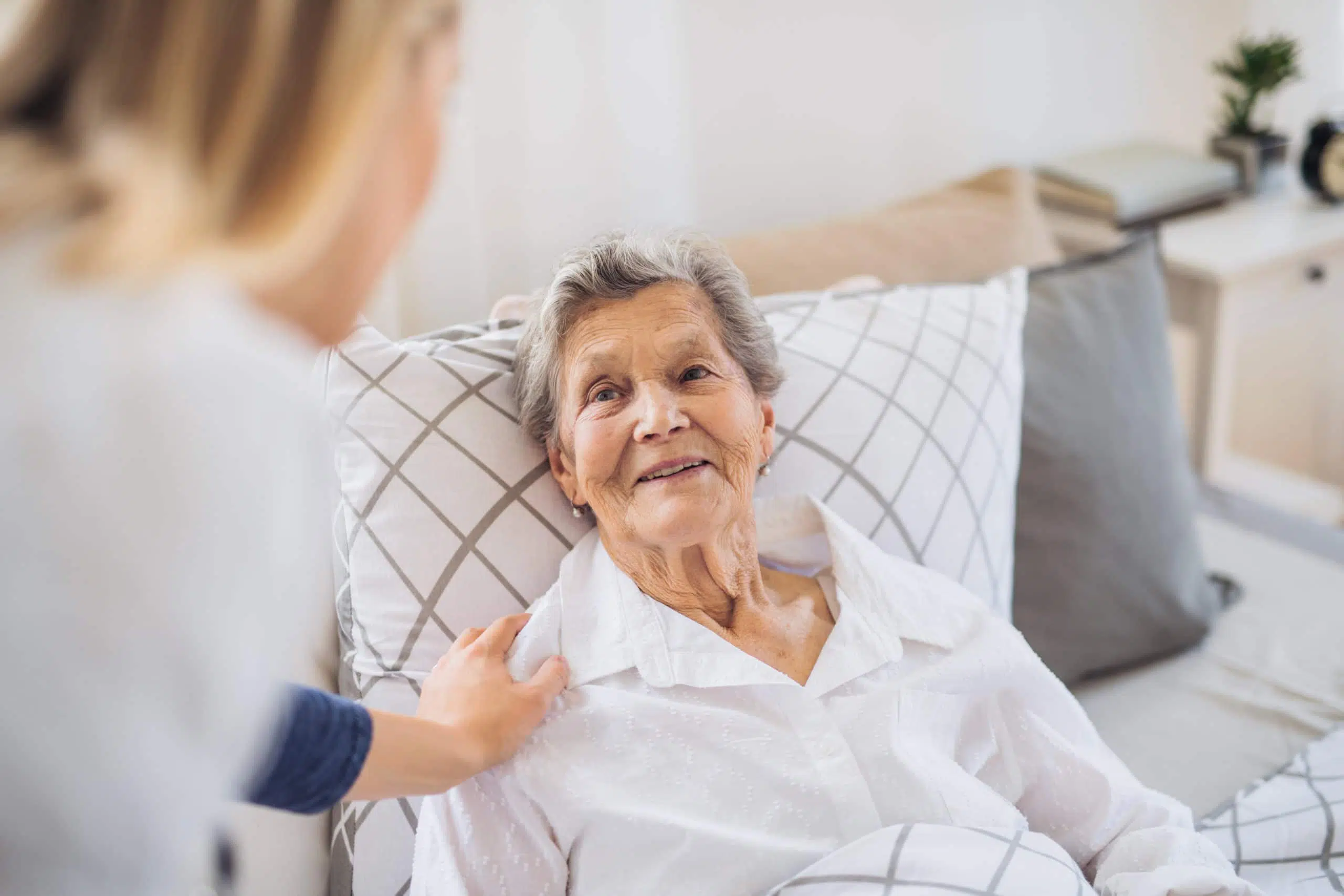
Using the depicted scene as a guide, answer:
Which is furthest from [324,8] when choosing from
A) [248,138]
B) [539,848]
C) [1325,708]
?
[1325,708]

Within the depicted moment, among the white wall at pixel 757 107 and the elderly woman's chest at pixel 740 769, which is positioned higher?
the white wall at pixel 757 107

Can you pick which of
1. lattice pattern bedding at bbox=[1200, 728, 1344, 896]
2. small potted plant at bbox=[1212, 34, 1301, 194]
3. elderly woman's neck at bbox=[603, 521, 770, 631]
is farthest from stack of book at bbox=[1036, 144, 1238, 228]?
elderly woman's neck at bbox=[603, 521, 770, 631]

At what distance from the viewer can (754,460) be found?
1.32m

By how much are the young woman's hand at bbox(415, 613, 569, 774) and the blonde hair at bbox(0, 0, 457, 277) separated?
616 mm

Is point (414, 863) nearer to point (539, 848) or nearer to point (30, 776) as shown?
point (539, 848)

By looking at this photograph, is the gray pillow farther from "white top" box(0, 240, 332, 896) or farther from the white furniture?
"white top" box(0, 240, 332, 896)

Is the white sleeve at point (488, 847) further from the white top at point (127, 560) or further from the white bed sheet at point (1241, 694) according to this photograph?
the white bed sheet at point (1241, 694)

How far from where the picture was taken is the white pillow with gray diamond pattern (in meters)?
1.28

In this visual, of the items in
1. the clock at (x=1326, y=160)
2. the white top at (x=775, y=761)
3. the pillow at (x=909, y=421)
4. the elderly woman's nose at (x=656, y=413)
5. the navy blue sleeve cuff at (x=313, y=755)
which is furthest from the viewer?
the clock at (x=1326, y=160)

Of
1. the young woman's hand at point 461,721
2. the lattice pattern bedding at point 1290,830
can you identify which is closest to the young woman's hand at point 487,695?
the young woman's hand at point 461,721

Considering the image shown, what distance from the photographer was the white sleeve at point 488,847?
1.09m

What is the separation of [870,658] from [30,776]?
34.8 inches

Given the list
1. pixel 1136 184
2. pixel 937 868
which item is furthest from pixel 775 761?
pixel 1136 184

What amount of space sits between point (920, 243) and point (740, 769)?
3.34ft
